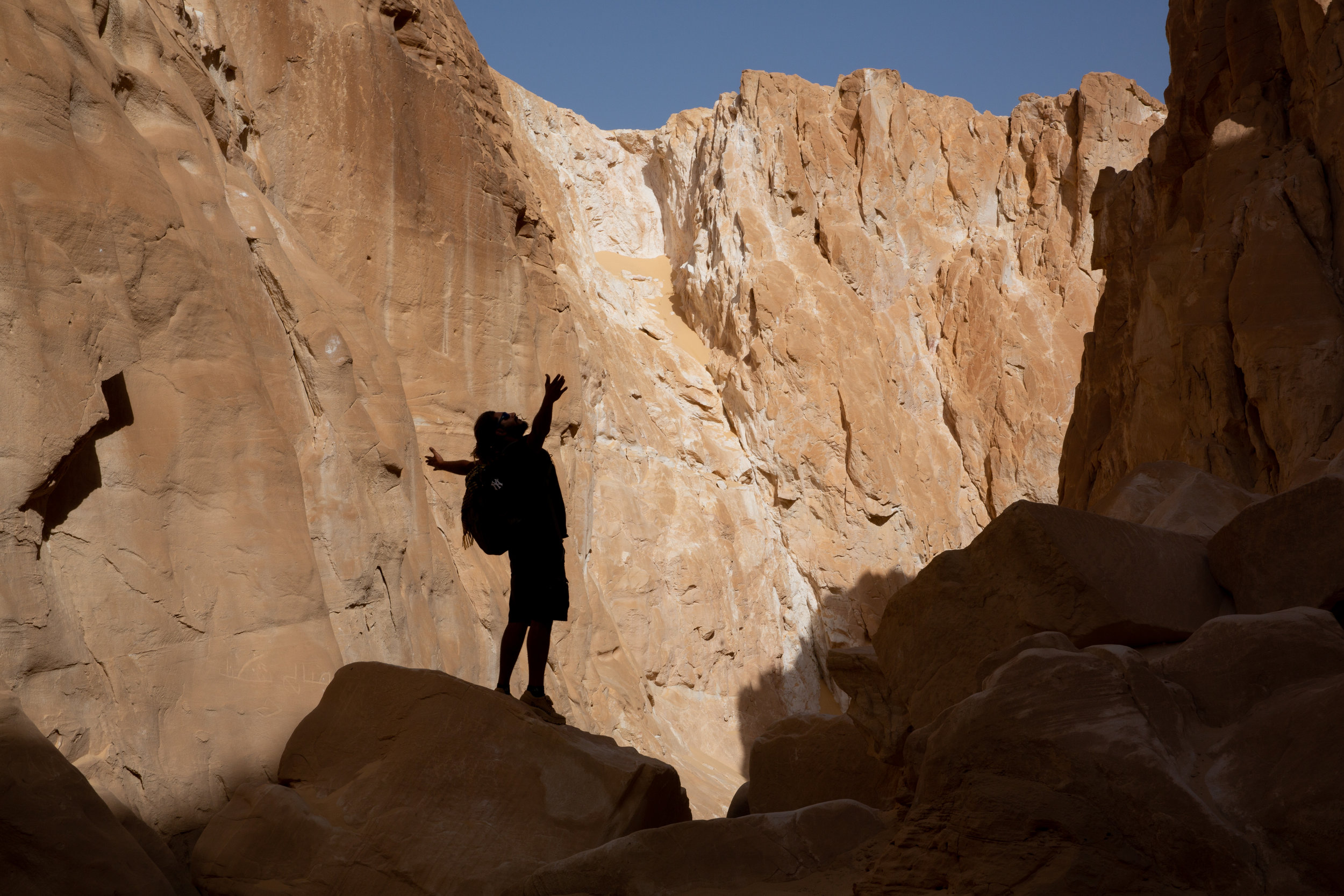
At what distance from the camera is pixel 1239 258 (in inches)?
461

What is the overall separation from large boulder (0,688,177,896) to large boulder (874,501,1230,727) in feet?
11.5

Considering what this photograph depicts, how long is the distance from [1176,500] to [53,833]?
659 centimetres

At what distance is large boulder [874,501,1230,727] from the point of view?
4.59m

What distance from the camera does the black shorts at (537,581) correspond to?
18.0 ft

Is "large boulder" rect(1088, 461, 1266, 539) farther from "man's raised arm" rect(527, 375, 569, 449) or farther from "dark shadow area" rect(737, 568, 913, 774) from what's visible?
"dark shadow area" rect(737, 568, 913, 774)

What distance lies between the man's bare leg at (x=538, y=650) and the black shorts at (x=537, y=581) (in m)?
0.04

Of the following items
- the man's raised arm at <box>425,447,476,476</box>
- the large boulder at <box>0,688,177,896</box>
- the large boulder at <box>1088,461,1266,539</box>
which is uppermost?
the large boulder at <box>1088,461,1266,539</box>

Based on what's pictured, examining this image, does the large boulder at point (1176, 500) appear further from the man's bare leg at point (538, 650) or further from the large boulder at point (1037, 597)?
the man's bare leg at point (538, 650)

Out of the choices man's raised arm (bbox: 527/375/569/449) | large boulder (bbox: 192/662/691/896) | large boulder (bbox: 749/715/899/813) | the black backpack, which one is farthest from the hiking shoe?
man's raised arm (bbox: 527/375/569/449)

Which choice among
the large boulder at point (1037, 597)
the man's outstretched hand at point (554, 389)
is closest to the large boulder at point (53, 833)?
Result: the man's outstretched hand at point (554, 389)

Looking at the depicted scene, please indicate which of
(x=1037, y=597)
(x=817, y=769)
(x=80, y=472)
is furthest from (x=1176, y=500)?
(x=80, y=472)

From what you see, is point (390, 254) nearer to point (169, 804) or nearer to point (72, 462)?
→ point (72, 462)

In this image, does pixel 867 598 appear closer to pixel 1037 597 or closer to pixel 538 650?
pixel 538 650

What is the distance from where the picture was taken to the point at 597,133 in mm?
30406
